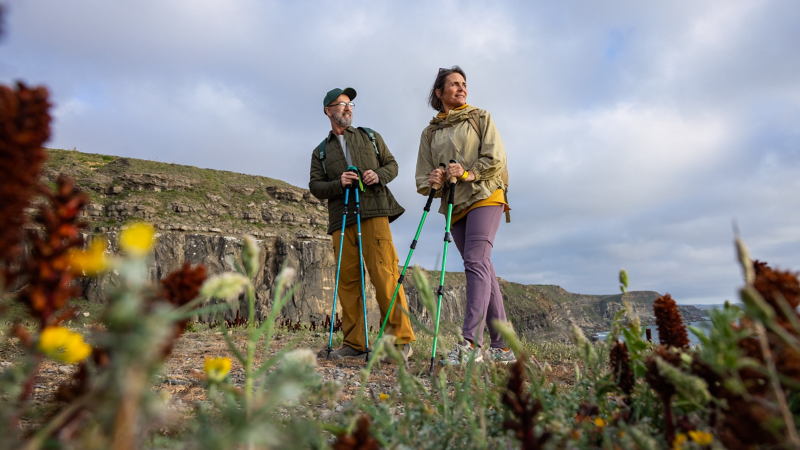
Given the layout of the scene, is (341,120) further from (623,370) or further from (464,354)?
(623,370)

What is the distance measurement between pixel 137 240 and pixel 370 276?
15.4 feet

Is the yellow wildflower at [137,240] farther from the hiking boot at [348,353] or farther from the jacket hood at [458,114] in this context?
the hiking boot at [348,353]

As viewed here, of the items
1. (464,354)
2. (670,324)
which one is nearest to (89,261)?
(464,354)

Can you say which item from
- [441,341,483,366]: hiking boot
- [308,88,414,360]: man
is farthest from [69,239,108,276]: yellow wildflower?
[308,88,414,360]: man

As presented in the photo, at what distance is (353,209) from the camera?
5.55m

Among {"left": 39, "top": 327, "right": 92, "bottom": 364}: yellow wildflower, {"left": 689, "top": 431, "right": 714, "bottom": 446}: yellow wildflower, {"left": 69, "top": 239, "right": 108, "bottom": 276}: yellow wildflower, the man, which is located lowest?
{"left": 689, "top": 431, "right": 714, "bottom": 446}: yellow wildflower

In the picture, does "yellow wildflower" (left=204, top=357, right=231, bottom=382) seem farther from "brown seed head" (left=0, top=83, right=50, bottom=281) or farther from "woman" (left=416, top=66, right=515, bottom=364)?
"woman" (left=416, top=66, right=515, bottom=364)

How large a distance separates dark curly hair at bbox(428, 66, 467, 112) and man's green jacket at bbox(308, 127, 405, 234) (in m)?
0.94

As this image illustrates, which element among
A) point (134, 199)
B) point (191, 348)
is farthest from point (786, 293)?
point (134, 199)

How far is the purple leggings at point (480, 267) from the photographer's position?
13.8 ft

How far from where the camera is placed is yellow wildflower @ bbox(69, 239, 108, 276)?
2.72ft

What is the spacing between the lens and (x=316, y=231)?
86.0 ft

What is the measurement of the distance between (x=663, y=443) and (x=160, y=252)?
886 inches

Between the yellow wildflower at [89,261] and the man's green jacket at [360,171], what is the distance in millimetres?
4458
